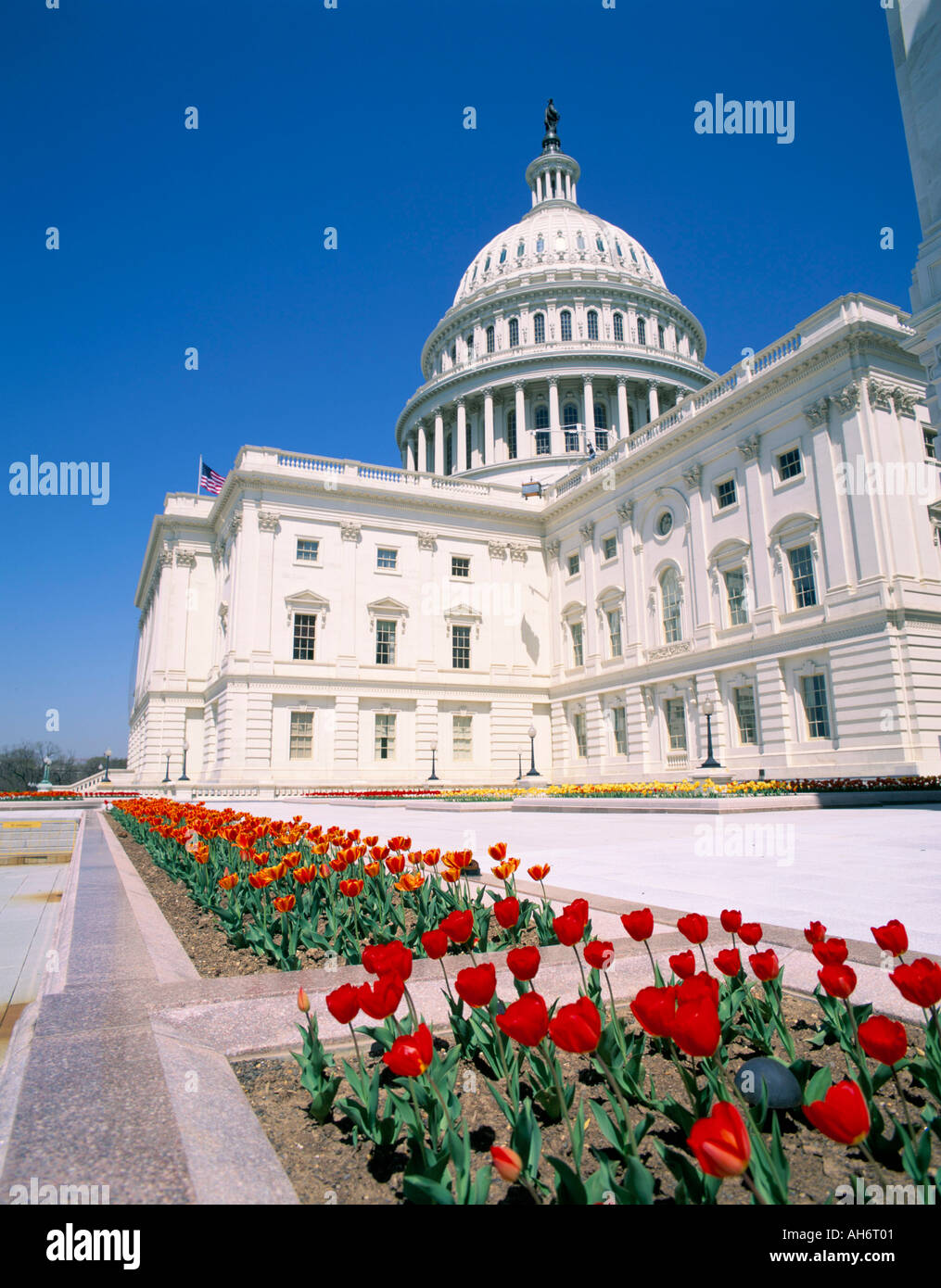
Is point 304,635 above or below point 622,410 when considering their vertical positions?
below

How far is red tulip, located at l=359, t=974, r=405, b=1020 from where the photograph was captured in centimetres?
223

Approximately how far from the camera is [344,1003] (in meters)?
2.42

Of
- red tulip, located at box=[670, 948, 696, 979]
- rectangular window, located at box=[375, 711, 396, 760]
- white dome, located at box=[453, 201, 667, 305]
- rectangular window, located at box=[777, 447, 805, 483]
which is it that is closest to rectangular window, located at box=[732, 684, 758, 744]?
rectangular window, located at box=[777, 447, 805, 483]

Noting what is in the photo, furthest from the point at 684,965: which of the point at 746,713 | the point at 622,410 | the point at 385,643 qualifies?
the point at 622,410

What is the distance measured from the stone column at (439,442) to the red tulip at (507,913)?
64.7m

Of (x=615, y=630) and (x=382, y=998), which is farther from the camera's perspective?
(x=615, y=630)

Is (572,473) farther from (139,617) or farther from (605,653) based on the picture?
(139,617)

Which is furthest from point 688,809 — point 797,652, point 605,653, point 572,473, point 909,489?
point 572,473

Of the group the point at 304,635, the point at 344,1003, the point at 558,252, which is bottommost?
the point at 344,1003

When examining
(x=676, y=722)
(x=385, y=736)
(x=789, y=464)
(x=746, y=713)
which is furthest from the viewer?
(x=385, y=736)

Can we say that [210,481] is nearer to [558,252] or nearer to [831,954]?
[558,252]

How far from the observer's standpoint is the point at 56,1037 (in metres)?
3.02

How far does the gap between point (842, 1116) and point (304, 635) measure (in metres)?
39.8

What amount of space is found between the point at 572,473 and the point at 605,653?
40.2 ft
